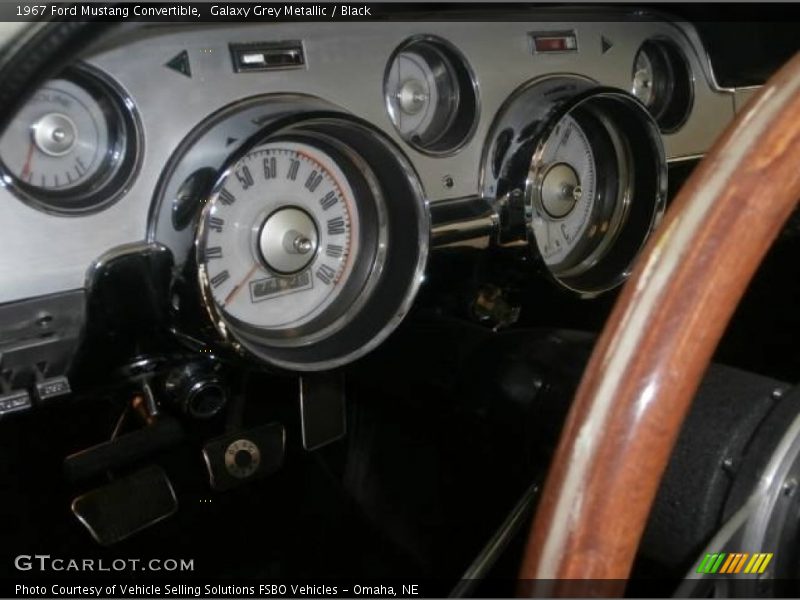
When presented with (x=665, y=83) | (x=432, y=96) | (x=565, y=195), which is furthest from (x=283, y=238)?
(x=665, y=83)

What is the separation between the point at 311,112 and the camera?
1.16m

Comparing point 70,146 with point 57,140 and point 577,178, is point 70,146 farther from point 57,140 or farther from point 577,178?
point 577,178

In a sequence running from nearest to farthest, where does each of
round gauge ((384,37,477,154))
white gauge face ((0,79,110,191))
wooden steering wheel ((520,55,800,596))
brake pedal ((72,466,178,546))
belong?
wooden steering wheel ((520,55,800,596)), white gauge face ((0,79,110,191)), brake pedal ((72,466,178,546)), round gauge ((384,37,477,154))

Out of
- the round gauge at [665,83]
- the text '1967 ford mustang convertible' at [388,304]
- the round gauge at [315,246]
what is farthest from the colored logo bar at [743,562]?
the round gauge at [665,83]

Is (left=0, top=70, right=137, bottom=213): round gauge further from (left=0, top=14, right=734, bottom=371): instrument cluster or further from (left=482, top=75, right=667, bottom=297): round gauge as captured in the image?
(left=482, top=75, right=667, bottom=297): round gauge

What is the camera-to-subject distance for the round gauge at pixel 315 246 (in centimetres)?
125

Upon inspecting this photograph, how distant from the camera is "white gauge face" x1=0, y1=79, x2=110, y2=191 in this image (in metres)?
1.06

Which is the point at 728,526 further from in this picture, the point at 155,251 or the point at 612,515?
the point at 155,251

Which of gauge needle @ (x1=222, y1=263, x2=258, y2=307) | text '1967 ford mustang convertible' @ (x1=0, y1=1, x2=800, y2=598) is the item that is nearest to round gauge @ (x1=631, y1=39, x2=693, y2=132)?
text '1967 ford mustang convertible' @ (x1=0, y1=1, x2=800, y2=598)

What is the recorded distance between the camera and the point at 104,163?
44.9 inches

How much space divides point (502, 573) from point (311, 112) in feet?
2.86

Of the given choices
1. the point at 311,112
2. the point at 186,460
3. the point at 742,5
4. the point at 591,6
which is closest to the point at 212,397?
the point at 186,460

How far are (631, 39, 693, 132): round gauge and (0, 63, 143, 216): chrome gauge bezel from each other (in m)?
1.24

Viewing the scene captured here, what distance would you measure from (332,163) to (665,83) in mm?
1023
